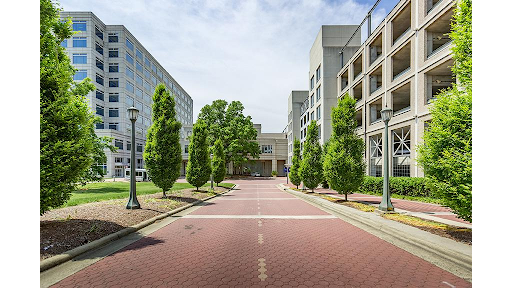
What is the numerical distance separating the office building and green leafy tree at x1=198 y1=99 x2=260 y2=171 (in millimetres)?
17714

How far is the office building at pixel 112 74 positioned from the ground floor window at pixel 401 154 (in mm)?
46728

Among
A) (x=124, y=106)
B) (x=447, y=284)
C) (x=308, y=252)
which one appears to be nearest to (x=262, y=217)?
(x=308, y=252)

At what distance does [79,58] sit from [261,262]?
60847 millimetres

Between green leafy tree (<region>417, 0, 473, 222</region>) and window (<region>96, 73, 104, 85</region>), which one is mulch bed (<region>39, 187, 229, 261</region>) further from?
window (<region>96, 73, 104, 85</region>)

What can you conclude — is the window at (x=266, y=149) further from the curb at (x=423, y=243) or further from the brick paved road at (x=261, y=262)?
the brick paved road at (x=261, y=262)

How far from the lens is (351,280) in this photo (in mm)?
4648

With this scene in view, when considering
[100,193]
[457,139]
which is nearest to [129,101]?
[100,193]

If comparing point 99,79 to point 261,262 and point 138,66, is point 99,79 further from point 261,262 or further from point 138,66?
point 261,262

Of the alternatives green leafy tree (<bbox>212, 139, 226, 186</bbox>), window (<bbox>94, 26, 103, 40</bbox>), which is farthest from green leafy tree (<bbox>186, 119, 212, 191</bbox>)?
window (<bbox>94, 26, 103, 40</bbox>)

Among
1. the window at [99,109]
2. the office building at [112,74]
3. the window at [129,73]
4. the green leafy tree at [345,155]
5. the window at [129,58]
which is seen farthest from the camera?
the window at [129,58]

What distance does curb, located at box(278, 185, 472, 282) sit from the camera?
17.6ft

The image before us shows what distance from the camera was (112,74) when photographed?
2130 inches

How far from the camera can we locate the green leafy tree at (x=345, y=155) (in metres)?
14.6

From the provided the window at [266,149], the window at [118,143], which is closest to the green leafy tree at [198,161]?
the window at [118,143]
